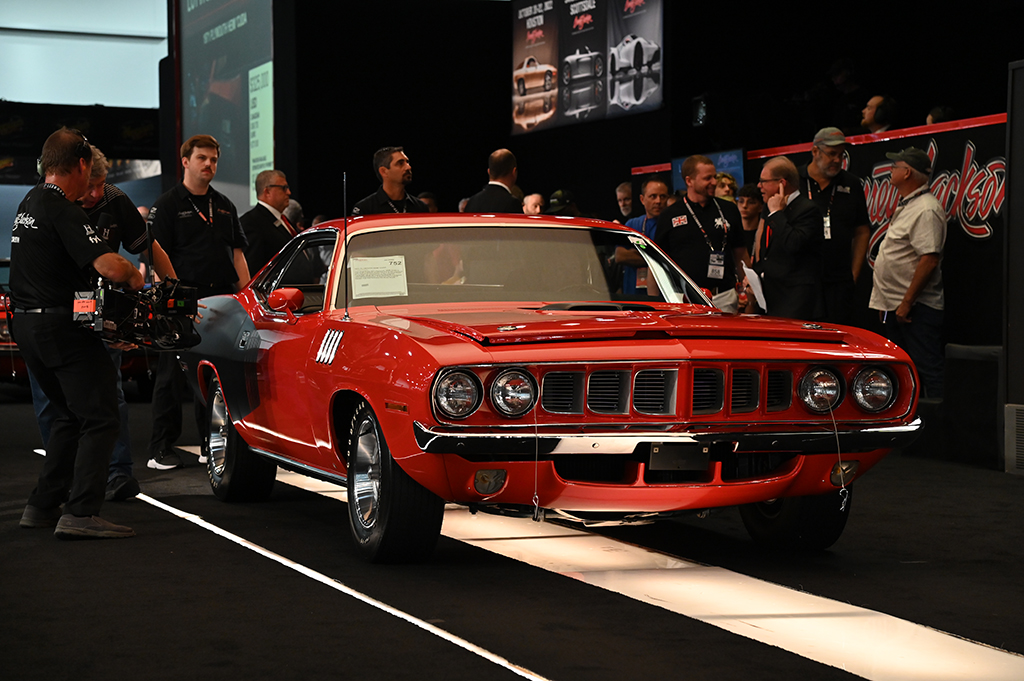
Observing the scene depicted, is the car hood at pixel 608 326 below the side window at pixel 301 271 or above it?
below

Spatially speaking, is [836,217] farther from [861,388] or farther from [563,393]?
[563,393]

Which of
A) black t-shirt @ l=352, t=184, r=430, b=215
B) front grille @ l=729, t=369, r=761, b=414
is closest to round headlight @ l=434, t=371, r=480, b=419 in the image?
front grille @ l=729, t=369, r=761, b=414

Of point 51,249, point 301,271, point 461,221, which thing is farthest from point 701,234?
point 51,249

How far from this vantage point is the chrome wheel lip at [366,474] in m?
5.40

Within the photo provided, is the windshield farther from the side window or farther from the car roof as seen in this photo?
the side window

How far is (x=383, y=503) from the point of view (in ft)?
17.1

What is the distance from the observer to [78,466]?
6.27m

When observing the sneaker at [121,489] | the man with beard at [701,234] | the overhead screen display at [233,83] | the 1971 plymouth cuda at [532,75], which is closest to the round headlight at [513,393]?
the sneaker at [121,489]

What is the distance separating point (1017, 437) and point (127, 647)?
20.3ft

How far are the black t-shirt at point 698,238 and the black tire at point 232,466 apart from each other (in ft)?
11.3

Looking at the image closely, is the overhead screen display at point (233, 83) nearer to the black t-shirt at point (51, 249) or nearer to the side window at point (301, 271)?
the side window at point (301, 271)

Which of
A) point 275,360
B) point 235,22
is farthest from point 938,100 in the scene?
point 275,360

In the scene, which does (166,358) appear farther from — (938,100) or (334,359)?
(938,100)

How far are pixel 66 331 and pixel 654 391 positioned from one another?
9.29 ft
